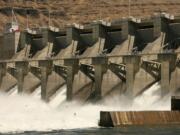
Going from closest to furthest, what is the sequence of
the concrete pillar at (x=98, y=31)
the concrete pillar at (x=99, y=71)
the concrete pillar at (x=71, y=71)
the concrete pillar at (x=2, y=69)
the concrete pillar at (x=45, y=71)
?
1. the concrete pillar at (x=99, y=71)
2. the concrete pillar at (x=71, y=71)
3. the concrete pillar at (x=98, y=31)
4. the concrete pillar at (x=45, y=71)
5. the concrete pillar at (x=2, y=69)

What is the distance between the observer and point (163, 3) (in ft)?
369

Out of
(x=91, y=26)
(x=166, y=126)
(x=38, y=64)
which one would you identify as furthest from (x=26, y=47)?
(x=166, y=126)

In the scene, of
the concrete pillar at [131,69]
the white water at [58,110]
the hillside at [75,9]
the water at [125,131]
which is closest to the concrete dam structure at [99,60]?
the concrete pillar at [131,69]

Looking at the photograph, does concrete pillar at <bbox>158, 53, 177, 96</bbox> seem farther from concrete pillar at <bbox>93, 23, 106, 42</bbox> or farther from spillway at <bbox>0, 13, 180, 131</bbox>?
concrete pillar at <bbox>93, 23, 106, 42</bbox>

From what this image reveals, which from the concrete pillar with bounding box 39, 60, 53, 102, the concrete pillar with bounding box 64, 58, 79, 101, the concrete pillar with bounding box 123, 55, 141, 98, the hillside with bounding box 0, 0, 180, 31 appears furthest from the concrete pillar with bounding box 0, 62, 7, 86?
the hillside with bounding box 0, 0, 180, 31

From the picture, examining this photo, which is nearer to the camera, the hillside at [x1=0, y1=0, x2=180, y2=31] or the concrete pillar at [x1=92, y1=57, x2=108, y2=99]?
the concrete pillar at [x1=92, y1=57, x2=108, y2=99]

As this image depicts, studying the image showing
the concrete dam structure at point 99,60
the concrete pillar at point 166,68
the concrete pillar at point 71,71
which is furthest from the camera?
the concrete pillar at point 71,71

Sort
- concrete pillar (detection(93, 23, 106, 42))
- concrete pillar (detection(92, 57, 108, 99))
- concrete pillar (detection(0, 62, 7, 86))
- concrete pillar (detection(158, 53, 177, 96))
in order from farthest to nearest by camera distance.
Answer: concrete pillar (detection(0, 62, 7, 86))
concrete pillar (detection(93, 23, 106, 42))
concrete pillar (detection(92, 57, 108, 99))
concrete pillar (detection(158, 53, 177, 96))

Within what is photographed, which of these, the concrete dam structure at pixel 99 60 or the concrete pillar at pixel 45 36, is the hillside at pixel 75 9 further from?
the concrete dam structure at pixel 99 60

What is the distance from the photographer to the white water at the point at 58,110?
35469mm

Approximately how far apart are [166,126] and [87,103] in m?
16.0

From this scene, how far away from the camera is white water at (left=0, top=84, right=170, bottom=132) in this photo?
35469 millimetres

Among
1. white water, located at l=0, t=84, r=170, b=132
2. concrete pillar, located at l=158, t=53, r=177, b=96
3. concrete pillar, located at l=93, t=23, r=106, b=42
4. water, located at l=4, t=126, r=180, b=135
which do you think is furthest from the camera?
concrete pillar, located at l=93, t=23, r=106, b=42

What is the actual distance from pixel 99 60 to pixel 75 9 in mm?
61900
